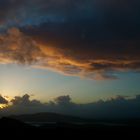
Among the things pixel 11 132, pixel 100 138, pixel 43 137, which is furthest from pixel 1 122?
pixel 100 138

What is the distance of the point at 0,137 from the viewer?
87875mm

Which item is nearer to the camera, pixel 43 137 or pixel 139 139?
pixel 43 137

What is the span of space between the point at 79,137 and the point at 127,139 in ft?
58.3

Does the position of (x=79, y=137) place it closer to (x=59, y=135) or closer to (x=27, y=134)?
(x=59, y=135)

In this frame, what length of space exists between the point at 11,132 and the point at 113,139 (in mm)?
37225

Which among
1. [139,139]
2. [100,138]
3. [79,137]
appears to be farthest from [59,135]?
[139,139]

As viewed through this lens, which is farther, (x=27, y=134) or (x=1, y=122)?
(x=1, y=122)

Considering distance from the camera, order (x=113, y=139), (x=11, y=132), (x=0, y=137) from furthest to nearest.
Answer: (x=113, y=139) < (x=11, y=132) < (x=0, y=137)

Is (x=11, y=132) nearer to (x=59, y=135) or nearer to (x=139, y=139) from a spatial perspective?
(x=59, y=135)

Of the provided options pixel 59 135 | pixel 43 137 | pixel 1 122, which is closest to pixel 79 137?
pixel 59 135

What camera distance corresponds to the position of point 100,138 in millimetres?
106688

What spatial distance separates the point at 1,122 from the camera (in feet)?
357

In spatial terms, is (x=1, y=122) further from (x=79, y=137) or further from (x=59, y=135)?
(x=79, y=137)

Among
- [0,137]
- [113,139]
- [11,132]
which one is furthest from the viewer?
[113,139]
